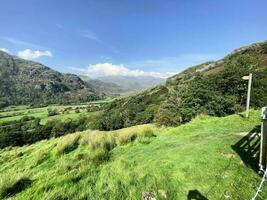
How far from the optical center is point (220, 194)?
4.76m

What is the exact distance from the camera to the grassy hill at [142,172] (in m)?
4.98

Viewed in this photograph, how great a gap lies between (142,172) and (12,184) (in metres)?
3.21

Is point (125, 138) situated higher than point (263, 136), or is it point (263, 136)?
point (263, 136)

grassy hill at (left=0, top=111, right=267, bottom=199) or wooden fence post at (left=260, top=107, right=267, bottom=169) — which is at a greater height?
wooden fence post at (left=260, top=107, right=267, bottom=169)

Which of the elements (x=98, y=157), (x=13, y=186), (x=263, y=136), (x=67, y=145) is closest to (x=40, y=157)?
(x=67, y=145)

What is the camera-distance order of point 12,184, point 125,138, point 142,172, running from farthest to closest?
point 125,138 → point 142,172 → point 12,184

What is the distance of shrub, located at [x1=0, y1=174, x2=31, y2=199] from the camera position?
5.03 meters

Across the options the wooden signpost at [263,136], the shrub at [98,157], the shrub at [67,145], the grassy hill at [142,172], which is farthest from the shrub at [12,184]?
the wooden signpost at [263,136]

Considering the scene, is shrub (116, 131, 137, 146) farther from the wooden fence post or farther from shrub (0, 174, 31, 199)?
the wooden fence post

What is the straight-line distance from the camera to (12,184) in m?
5.26

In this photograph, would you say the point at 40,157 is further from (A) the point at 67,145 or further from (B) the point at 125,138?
(B) the point at 125,138

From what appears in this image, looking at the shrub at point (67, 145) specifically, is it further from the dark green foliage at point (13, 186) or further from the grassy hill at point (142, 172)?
the dark green foliage at point (13, 186)

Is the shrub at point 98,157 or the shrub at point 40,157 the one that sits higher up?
the shrub at point 98,157

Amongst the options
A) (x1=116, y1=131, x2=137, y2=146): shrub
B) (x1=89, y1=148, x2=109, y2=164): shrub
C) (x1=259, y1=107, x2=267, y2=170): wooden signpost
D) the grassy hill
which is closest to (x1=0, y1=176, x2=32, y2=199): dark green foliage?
the grassy hill
